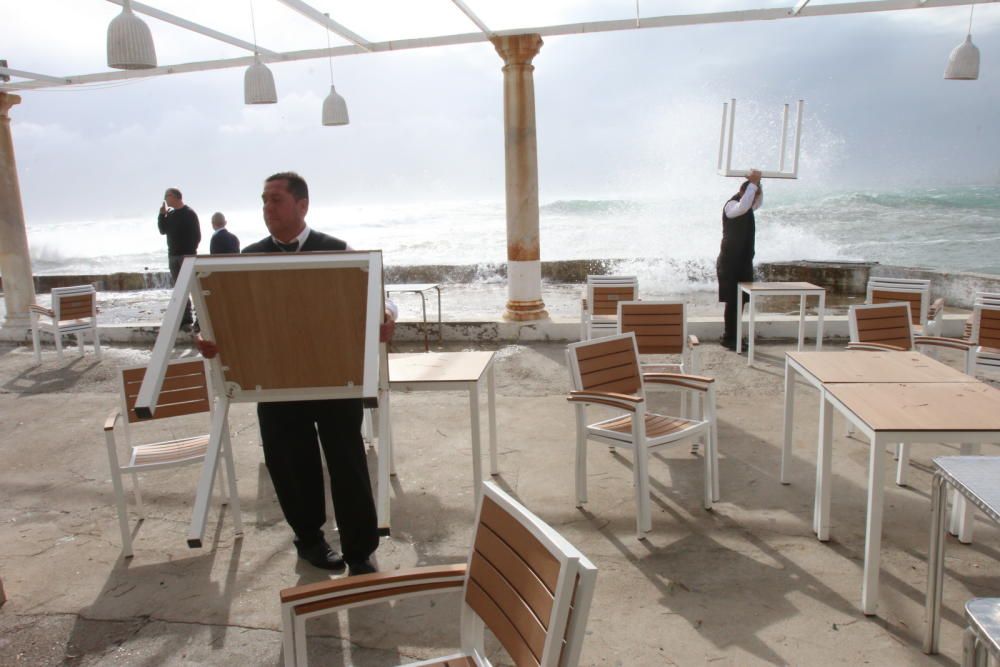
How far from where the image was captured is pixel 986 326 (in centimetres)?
511

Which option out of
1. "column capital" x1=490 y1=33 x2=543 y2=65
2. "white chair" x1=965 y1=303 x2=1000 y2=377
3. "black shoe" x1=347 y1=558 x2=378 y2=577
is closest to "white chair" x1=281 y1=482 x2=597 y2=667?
"black shoe" x1=347 y1=558 x2=378 y2=577

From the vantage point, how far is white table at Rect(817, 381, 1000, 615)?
2.67m

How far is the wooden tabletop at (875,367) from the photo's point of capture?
3461mm

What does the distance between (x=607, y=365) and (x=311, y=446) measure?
1760 mm

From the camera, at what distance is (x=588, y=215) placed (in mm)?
36562

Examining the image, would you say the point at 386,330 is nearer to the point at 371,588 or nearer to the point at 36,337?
the point at 371,588

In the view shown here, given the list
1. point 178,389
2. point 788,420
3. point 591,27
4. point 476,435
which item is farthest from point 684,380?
point 591,27

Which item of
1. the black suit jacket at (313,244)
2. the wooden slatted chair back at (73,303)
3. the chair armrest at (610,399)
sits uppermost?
the black suit jacket at (313,244)

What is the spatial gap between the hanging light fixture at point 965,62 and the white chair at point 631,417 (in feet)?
16.6

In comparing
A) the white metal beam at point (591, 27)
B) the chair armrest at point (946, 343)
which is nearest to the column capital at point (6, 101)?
the white metal beam at point (591, 27)

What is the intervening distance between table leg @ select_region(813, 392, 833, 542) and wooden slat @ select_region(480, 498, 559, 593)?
87.2 inches

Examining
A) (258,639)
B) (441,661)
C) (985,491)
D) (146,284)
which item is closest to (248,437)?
(258,639)

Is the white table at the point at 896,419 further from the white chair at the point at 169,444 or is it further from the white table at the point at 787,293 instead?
A: the white table at the point at 787,293

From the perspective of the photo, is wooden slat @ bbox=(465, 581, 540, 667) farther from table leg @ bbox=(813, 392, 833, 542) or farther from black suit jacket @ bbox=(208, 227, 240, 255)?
black suit jacket @ bbox=(208, 227, 240, 255)
